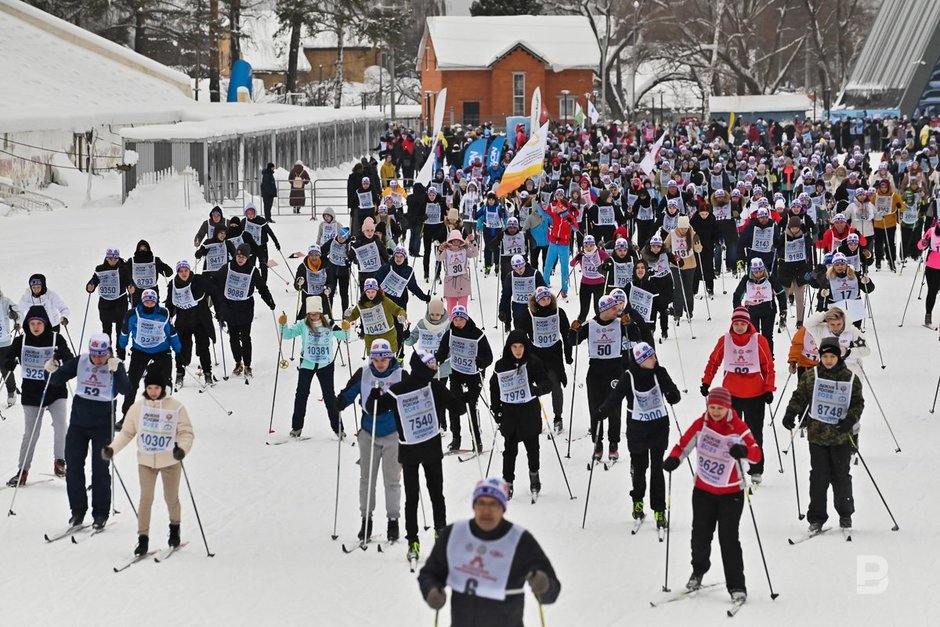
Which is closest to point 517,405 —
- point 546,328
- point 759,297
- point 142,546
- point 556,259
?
point 546,328

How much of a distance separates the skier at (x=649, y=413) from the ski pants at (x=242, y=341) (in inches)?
292

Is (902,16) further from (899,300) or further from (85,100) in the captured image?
(899,300)

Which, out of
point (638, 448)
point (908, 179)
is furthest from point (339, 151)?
point (638, 448)

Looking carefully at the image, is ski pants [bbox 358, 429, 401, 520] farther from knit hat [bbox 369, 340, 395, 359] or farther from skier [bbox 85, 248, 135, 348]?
skier [bbox 85, 248, 135, 348]

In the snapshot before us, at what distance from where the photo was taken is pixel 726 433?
936 cm

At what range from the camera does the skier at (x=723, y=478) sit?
931cm

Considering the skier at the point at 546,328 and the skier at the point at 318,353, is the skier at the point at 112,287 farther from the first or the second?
the skier at the point at 546,328

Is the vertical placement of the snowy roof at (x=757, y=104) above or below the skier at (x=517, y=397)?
above

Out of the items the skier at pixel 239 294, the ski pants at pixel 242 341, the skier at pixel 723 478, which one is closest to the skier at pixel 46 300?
the skier at pixel 239 294

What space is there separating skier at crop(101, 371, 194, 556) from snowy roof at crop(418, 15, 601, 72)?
6384cm

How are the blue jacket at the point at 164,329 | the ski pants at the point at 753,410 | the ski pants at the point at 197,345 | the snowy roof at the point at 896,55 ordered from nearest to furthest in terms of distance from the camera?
the ski pants at the point at 753,410 → the blue jacket at the point at 164,329 → the ski pants at the point at 197,345 → the snowy roof at the point at 896,55

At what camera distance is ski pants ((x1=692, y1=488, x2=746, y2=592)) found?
9.36 m

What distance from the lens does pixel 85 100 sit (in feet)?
132

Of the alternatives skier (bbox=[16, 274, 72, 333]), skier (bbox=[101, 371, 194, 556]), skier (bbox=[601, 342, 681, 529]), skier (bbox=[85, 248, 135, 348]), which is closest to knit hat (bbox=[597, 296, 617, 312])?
→ skier (bbox=[601, 342, 681, 529])
